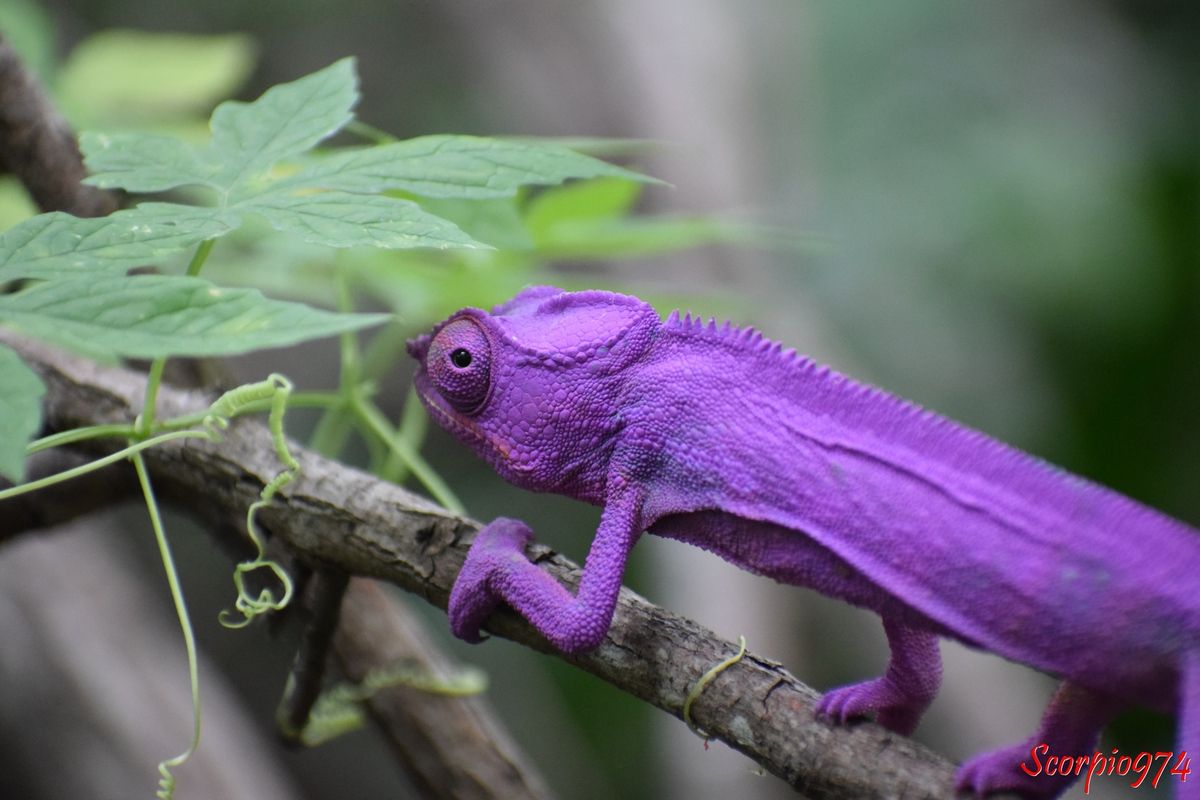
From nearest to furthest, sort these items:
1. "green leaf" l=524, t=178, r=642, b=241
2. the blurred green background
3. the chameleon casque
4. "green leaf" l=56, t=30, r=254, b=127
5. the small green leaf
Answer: the chameleon casque → the small green leaf → "green leaf" l=524, t=178, r=642, b=241 → "green leaf" l=56, t=30, r=254, b=127 → the blurred green background

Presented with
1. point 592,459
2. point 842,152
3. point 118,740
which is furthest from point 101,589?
point 842,152

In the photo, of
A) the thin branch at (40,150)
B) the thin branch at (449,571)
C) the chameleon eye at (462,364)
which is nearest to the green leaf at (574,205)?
the chameleon eye at (462,364)

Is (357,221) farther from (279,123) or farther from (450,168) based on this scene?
(279,123)

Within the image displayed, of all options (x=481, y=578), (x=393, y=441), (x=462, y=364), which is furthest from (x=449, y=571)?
(x=393, y=441)

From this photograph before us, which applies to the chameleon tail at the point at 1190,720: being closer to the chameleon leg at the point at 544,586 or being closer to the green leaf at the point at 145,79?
the chameleon leg at the point at 544,586

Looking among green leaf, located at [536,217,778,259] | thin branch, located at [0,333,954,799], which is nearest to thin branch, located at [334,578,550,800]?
thin branch, located at [0,333,954,799]

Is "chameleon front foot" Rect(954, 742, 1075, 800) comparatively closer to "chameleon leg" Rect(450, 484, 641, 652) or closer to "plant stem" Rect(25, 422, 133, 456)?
"chameleon leg" Rect(450, 484, 641, 652)
